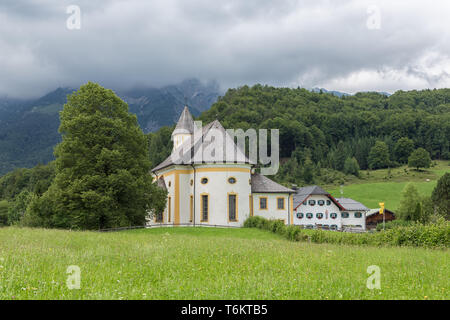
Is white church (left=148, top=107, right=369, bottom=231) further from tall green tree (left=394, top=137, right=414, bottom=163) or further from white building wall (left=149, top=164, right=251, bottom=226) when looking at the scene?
tall green tree (left=394, top=137, right=414, bottom=163)

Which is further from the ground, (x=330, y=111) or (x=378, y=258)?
(x=330, y=111)

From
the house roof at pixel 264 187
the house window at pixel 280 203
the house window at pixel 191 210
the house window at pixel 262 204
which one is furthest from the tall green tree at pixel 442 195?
the house window at pixel 191 210

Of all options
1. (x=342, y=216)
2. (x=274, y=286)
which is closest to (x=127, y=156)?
(x=274, y=286)

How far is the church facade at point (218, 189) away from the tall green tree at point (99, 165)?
598cm

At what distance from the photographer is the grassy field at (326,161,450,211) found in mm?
88875

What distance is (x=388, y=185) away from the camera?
99.5 meters

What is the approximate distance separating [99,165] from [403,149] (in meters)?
122

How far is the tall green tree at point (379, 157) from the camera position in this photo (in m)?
127

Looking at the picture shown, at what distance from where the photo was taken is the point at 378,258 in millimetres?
13141

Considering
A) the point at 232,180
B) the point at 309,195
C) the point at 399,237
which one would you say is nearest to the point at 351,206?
the point at 309,195

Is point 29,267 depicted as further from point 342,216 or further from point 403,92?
point 403,92

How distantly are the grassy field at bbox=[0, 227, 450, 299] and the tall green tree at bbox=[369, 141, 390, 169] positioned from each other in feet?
394

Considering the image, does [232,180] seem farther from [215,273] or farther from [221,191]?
[215,273]
